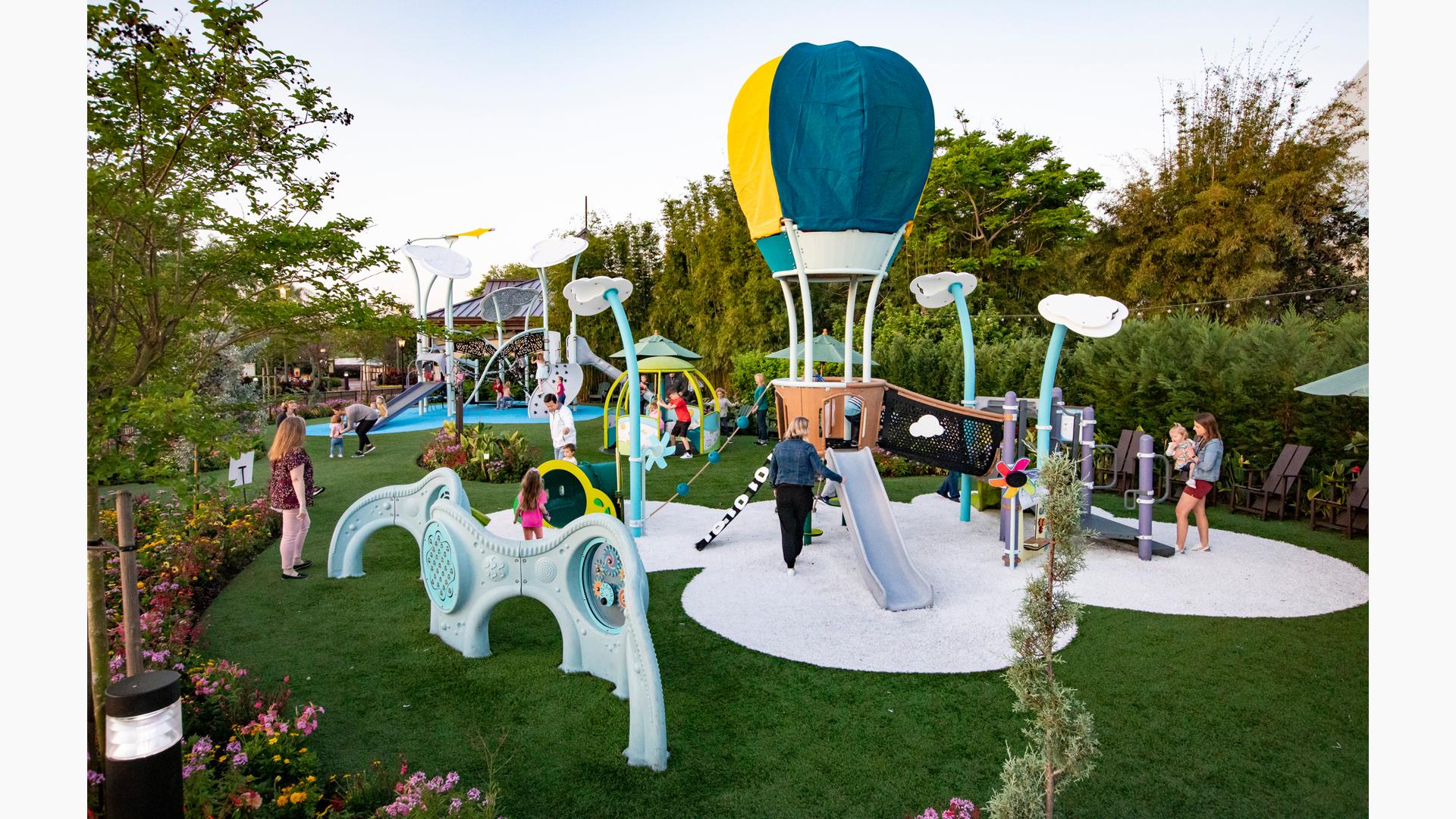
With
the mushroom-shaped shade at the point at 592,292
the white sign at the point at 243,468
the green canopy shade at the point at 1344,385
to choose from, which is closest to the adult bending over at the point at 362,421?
the white sign at the point at 243,468

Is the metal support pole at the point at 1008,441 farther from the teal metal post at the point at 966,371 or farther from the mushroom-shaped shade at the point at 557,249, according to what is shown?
the mushroom-shaped shade at the point at 557,249

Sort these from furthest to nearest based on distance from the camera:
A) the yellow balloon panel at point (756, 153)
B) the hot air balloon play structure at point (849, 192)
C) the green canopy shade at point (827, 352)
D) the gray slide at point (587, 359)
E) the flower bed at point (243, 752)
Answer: the gray slide at point (587, 359)
the green canopy shade at point (827, 352)
the yellow balloon panel at point (756, 153)
the hot air balloon play structure at point (849, 192)
the flower bed at point (243, 752)

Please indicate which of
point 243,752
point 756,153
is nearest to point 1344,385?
point 756,153

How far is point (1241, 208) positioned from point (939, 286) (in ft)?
41.0

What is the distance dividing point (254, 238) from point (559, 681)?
322 cm

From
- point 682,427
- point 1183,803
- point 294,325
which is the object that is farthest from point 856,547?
point 682,427

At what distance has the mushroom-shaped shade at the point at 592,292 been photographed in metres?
9.59

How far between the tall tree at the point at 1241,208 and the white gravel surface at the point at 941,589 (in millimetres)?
12167

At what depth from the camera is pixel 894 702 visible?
506 cm

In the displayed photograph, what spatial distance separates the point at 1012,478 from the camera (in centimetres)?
795

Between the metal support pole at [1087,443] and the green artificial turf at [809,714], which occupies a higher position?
the metal support pole at [1087,443]

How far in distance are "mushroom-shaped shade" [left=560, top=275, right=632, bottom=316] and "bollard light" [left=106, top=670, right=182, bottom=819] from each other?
717 cm

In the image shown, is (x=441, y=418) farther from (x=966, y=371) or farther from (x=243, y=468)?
(x=966, y=371)

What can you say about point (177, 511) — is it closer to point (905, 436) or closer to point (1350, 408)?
point (905, 436)
